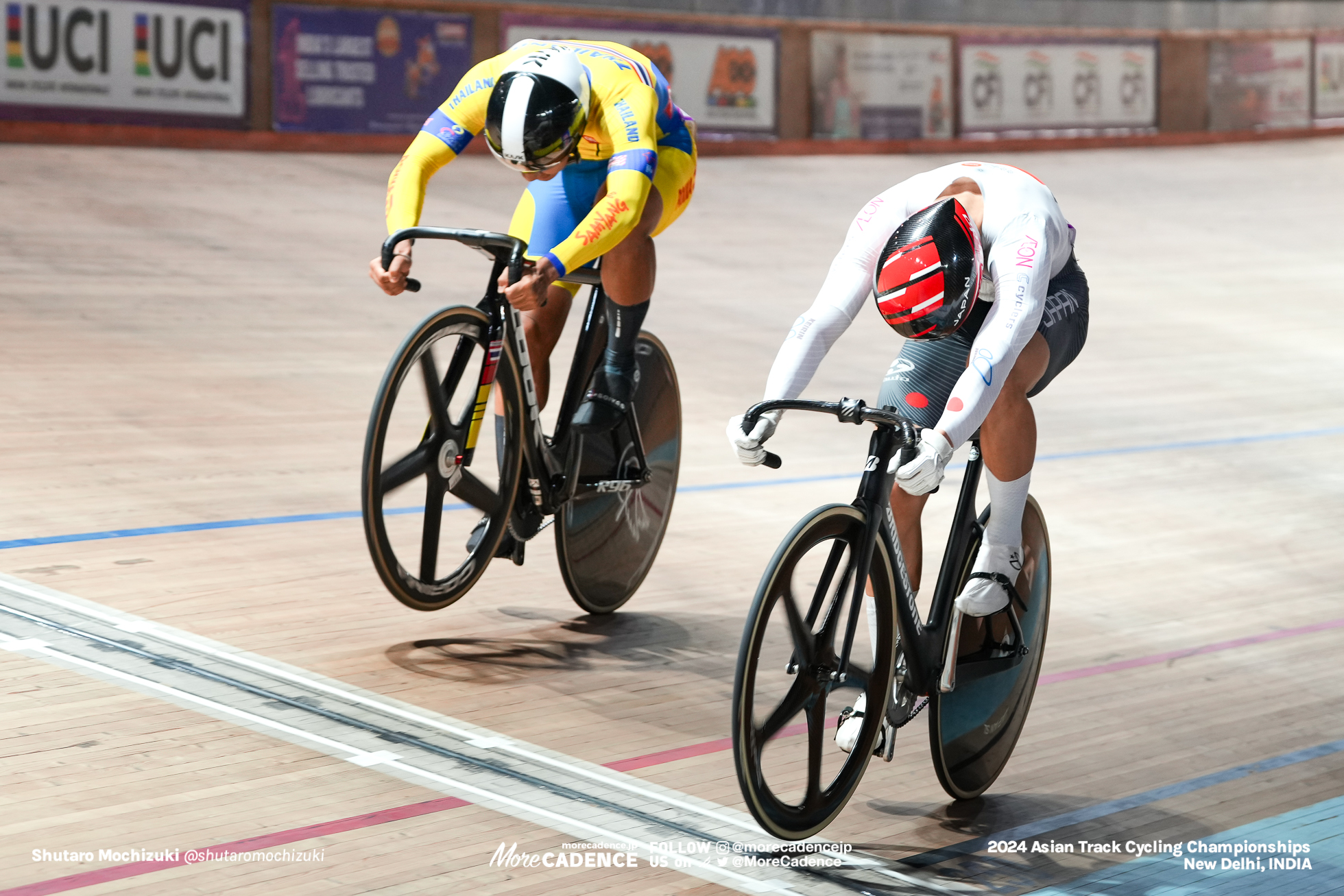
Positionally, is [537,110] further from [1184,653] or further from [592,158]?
[1184,653]

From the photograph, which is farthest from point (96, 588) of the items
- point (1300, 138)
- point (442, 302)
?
point (1300, 138)

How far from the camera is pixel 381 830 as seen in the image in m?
2.22

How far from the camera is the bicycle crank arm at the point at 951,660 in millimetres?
2480

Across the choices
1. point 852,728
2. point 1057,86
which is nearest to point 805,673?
point 852,728

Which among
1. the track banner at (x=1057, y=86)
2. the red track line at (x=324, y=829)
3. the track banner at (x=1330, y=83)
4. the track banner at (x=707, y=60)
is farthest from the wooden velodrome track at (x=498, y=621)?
the track banner at (x=1330, y=83)

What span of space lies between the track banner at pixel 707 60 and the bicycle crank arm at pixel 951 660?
10237mm

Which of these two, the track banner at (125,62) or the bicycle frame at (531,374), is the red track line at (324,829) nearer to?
the bicycle frame at (531,374)

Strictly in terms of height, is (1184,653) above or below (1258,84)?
below

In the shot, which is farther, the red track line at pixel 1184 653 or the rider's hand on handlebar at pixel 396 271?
the red track line at pixel 1184 653

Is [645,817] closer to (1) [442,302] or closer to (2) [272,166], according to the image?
(1) [442,302]

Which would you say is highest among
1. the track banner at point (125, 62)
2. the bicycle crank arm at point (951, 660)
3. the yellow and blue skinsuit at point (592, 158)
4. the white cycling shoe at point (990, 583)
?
the track banner at point (125, 62)

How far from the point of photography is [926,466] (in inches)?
83.9

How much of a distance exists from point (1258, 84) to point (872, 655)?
16.6 meters

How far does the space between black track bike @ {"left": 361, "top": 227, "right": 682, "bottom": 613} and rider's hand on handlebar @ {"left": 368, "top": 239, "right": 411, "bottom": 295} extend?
19mm
